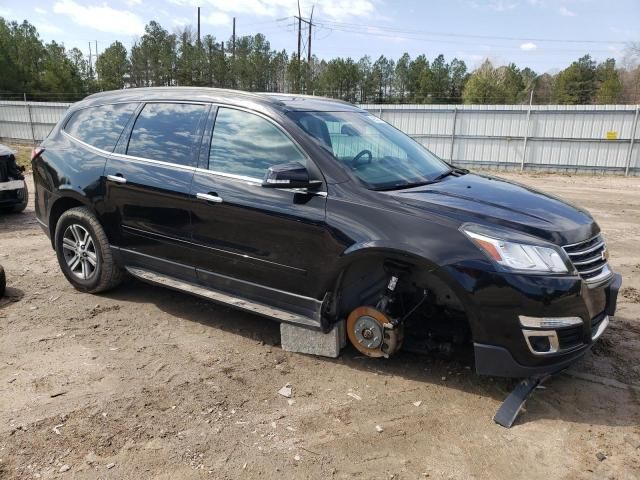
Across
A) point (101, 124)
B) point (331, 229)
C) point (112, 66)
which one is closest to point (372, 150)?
point (331, 229)

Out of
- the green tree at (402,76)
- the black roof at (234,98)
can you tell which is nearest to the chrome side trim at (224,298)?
the black roof at (234,98)

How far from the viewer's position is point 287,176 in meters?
3.29

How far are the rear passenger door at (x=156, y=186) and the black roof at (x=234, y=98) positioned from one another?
103 millimetres

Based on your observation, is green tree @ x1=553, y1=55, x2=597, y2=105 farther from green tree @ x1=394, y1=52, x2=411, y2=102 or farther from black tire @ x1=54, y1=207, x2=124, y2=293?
black tire @ x1=54, y1=207, x2=124, y2=293

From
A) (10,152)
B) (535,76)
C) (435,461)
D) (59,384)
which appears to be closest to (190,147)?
(59,384)

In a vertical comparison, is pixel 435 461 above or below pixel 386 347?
below

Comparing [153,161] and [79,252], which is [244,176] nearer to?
[153,161]

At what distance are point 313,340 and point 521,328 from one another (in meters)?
1.45

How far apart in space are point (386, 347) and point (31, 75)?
5179 cm

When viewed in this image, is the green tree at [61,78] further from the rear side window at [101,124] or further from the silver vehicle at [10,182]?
the rear side window at [101,124]

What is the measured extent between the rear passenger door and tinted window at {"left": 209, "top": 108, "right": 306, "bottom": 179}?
0.21 m

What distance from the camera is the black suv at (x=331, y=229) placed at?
2973 mm

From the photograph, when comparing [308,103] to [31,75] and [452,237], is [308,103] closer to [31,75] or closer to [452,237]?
[452,237]

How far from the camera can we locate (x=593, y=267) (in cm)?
316
